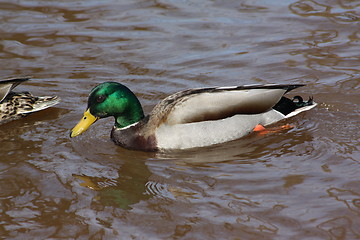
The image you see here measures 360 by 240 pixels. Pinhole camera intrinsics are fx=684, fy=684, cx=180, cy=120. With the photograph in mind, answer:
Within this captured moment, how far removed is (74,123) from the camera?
24.4 feet

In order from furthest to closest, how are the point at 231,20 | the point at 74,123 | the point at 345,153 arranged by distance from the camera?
1. the point at 231,20
2. the point at 74,123
3. the point at 345,153

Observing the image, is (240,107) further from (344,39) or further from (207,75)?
(344,39)

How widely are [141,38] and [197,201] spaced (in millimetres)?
4791

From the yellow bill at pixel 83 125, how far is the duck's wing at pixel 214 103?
23.5 inches

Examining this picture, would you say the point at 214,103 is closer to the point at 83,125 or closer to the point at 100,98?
the point at 100,98

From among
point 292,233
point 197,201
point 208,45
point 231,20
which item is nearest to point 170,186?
point 197,201

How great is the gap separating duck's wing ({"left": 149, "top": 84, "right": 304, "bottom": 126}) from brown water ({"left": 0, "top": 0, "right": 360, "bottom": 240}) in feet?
1.06

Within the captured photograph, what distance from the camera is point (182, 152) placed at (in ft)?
21.8

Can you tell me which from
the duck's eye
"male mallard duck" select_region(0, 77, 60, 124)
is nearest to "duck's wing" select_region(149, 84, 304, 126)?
the duck's eye

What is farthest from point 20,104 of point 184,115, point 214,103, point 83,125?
point 214,103

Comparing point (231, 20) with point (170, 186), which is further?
point (231, 20)

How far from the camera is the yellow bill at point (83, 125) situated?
667 cm

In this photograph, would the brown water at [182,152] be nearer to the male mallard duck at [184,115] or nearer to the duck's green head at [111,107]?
the male mallard duck at [184,115]

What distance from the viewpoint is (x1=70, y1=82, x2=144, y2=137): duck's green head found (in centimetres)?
672
